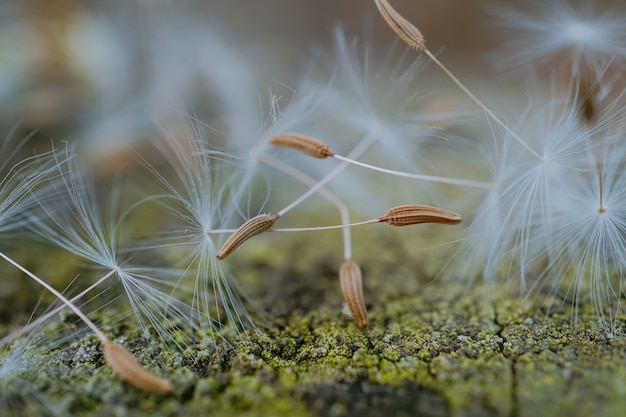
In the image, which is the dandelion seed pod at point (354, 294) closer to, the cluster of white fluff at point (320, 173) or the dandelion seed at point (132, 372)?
the cluster of white fluff at point (320, 173)

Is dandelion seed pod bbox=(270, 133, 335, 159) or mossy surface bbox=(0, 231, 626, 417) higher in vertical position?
dandelion seed pod bbox=(270, 133, 335, 159)

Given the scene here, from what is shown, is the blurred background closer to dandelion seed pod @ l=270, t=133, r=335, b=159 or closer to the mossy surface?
dandelion seed pod @ l=270, t=133, r=335, b=159

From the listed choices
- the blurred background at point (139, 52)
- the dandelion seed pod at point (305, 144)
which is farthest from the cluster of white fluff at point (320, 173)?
the dandelion seed pod at point (305, 144)

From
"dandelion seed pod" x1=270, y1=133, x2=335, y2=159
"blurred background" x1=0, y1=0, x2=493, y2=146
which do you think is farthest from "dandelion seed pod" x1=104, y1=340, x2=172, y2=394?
"blurred background" x1=0, y1=0, x2=493, y2=146

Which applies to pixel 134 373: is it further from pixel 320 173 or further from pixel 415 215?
pixel 320 173

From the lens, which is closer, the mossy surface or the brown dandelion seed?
the mossy surface

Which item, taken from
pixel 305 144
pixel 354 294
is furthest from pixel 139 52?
pixel 354 294
